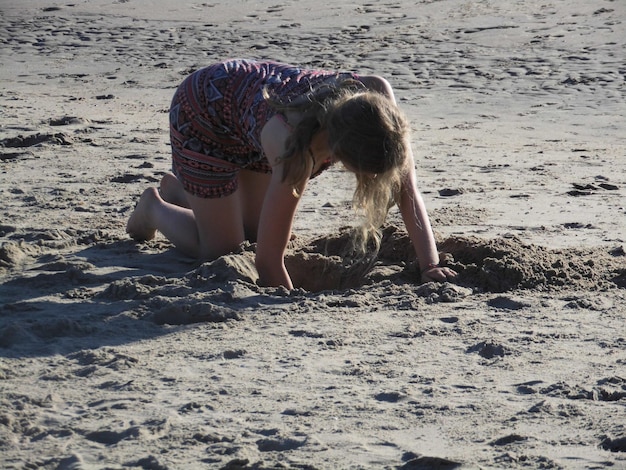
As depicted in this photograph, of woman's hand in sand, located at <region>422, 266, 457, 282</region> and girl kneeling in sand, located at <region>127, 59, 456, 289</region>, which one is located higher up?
girl kneeling in sand, located at <region>127, 59, 456, 289</region>

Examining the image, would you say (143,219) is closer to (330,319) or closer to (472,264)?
(330,319)

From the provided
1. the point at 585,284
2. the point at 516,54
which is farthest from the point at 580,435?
the point at 516,54

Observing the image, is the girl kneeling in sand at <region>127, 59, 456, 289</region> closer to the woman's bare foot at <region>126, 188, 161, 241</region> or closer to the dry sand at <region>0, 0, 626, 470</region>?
the woman's bare foot at <region>126, 188, 161, 241</region>

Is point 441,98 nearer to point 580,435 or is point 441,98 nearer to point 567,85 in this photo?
point 567,85

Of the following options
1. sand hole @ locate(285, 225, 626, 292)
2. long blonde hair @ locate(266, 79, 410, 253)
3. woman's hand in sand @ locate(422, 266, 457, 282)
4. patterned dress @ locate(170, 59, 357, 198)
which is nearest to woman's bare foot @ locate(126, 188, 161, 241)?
patterned dress @ locate(170, 59, 357, 198)

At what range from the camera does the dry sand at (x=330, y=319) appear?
282 centimetres

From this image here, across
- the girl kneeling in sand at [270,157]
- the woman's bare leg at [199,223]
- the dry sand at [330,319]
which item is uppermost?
the girl kneeling in sand at [270,157]

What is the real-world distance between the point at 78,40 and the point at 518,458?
970 centimetres

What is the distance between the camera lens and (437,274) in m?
4.14

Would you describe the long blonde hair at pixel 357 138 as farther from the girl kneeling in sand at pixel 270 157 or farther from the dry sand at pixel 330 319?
the dry sand at pixel 330 319

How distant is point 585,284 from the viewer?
4148 mm

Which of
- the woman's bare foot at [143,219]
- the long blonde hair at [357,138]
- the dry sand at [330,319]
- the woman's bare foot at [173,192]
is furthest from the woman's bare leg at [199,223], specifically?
the long blonde hair at [357,138]

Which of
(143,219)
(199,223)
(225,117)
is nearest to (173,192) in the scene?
(143,219)

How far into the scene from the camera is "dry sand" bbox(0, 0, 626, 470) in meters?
2.82
